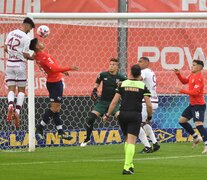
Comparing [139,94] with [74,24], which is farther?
[74,24]

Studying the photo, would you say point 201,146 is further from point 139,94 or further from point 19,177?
point 19,177

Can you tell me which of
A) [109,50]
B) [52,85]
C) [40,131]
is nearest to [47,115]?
[40,131]

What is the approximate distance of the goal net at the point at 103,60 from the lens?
22.6m

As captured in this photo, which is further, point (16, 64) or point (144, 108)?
point (144, 108)

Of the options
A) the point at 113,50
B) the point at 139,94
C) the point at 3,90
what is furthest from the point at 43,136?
the point at 139,94

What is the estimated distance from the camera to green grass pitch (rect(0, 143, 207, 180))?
1559 centimetres

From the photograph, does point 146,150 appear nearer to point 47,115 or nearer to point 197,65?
point 197,65

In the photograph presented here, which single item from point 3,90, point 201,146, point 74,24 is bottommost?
point 201,146

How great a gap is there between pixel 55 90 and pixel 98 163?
3871 millimetres

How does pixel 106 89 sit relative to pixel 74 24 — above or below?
below

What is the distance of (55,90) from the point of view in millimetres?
21406

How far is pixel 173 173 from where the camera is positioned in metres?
16.0

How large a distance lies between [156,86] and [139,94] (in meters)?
7.66

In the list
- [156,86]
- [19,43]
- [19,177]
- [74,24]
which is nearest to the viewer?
[19,177]
